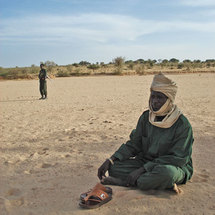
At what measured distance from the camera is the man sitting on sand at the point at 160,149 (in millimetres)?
3385

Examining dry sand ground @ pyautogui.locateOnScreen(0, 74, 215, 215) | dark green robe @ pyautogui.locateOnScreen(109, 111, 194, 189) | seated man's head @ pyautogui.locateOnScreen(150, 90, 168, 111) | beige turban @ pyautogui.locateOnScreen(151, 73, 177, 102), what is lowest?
dry sand ground @ pyautogui.locateOnScreen(0, 74, 215, 215)

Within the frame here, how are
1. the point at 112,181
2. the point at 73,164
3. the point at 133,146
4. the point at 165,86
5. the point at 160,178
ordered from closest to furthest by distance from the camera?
1. the point at 160,178
2. the point at 165,86
3. the point at 112,181
4. the point at 133,146
5. the point at 73,164

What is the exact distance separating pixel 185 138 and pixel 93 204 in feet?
4.11

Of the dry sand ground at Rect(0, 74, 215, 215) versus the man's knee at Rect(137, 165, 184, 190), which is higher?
the man's knee at Rect(137, 165, 184, 190)

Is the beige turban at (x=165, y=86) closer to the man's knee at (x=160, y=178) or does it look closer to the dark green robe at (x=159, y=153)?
the dark green robe at (x=159, y=153)

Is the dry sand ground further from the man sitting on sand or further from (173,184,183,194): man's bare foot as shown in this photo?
the man sitting on sand

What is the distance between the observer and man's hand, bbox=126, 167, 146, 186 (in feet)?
11.5

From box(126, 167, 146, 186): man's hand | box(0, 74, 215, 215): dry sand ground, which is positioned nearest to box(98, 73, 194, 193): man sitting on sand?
box(126, 167, 146, 186): man's hand

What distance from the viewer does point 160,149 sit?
3562mm

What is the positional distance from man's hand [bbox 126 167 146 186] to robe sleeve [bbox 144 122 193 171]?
0.08 m

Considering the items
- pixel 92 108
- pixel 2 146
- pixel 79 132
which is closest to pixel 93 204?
pixel 2 146

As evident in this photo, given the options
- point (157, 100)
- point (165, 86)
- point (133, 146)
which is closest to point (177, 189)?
point (133, 146)

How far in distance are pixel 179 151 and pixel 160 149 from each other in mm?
252

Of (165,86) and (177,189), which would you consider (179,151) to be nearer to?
(177,189)
